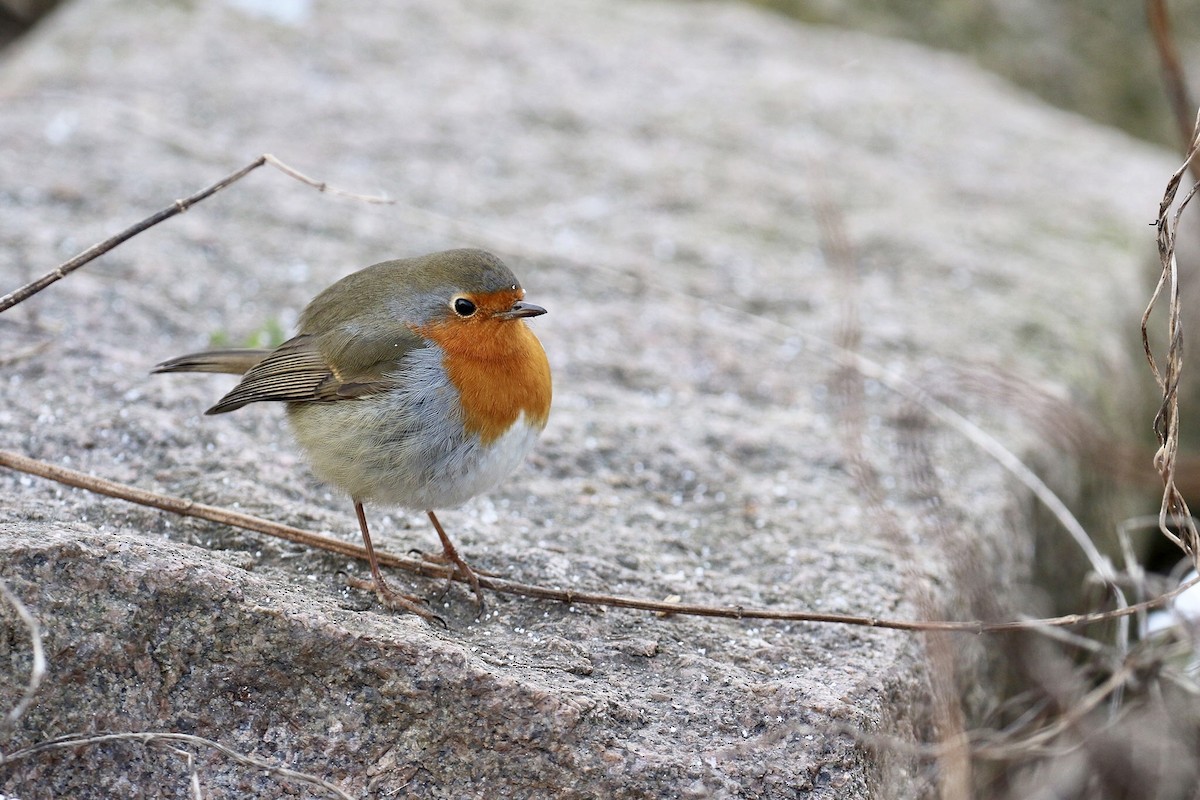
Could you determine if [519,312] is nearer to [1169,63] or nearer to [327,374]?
[327,374]

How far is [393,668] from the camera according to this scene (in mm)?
2633

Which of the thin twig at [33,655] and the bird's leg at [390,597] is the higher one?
the thin twig at [33,655]

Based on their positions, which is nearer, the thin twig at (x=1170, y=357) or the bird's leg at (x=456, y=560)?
the thin twig at (x=1170, y=357)

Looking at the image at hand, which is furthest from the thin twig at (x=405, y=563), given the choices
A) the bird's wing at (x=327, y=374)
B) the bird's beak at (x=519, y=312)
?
the bird's beak at (x=519, y=312)

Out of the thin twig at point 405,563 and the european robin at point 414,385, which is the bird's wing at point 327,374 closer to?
the european robin at point 414,385

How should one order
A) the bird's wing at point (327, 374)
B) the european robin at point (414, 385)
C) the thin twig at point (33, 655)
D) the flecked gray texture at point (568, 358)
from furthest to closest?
the bird's wing at point (327, 374), the european robin at point (414, 385), the flecked gray texture at point (568, 358), the thin twig at point (33, 655)

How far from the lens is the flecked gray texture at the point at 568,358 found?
2600 millimetres

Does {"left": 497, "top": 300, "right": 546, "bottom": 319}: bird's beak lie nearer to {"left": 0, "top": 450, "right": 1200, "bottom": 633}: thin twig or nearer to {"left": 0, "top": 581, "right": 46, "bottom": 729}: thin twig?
{"left": 0, "top": 450, "right": 1200, "bottom": 633}: thin twig

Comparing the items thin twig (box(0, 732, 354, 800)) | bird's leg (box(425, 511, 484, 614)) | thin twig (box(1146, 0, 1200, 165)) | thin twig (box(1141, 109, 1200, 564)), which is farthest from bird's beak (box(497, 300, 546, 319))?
thin twig (box(1146, 0, 1200, 165))

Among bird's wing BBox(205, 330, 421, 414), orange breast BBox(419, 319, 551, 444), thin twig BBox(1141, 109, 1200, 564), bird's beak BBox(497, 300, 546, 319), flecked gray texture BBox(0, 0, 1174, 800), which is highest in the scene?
thin twig BBox(1141, 109, 1200, 564)

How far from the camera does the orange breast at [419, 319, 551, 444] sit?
3.09 metres

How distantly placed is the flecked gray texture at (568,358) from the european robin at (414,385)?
0.84 feet

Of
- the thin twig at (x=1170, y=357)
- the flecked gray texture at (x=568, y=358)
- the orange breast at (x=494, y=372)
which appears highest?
the thin twig at (x=1170, y=357)

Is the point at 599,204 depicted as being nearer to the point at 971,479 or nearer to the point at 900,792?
the point at 971,479
